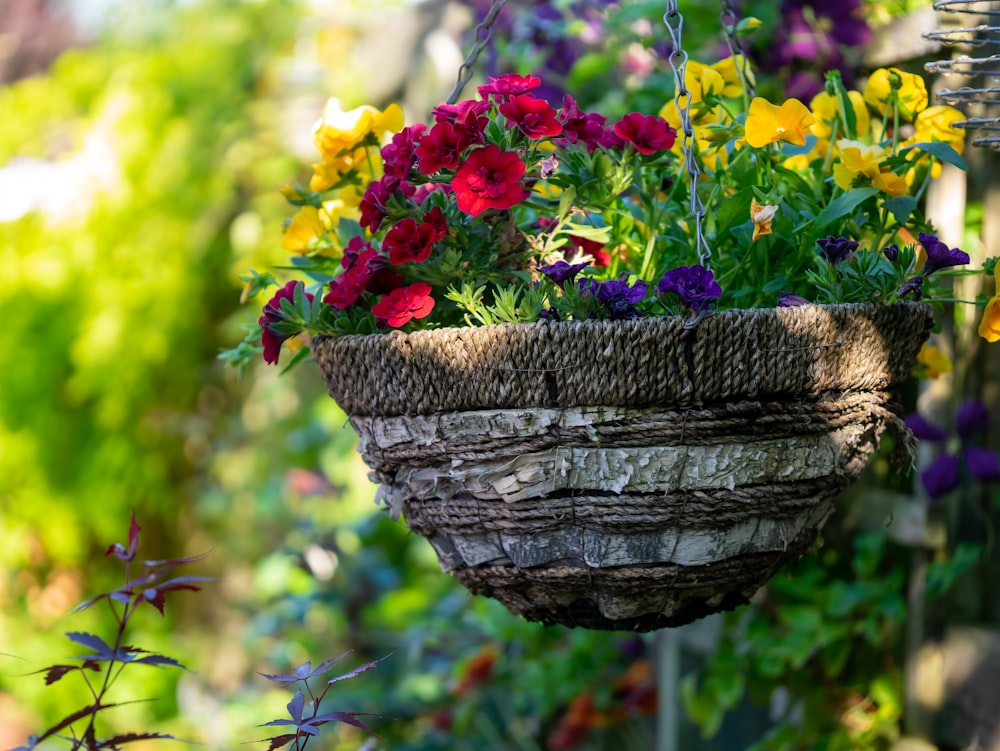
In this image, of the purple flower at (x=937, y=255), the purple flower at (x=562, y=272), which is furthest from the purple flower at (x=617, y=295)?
the purple flower at (x=937, y=255)

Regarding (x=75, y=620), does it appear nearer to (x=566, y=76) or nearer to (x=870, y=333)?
(x=566, y=76)

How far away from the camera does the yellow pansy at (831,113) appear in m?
1.00

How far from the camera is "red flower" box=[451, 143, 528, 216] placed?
76 cm

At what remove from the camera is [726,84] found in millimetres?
1017

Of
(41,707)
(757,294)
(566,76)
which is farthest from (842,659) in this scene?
(41,707)

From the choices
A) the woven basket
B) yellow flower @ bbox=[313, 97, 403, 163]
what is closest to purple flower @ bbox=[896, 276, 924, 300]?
the woven basket

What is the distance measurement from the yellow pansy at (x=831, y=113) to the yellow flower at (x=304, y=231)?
0.50 metres

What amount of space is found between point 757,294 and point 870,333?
0.14 metres

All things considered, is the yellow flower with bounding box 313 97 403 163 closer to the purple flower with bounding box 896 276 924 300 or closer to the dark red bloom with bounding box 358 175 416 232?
A: the dark red bloom with bounding box 358 175 416 232

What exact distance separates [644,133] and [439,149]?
0.57 feet

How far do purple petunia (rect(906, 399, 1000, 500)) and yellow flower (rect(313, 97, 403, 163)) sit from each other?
0.75m

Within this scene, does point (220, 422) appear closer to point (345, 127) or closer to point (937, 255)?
point (345, 127)

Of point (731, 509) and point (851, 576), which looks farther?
point (851, 576)

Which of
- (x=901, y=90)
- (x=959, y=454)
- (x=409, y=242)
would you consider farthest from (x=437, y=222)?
(x=959, y=454)
